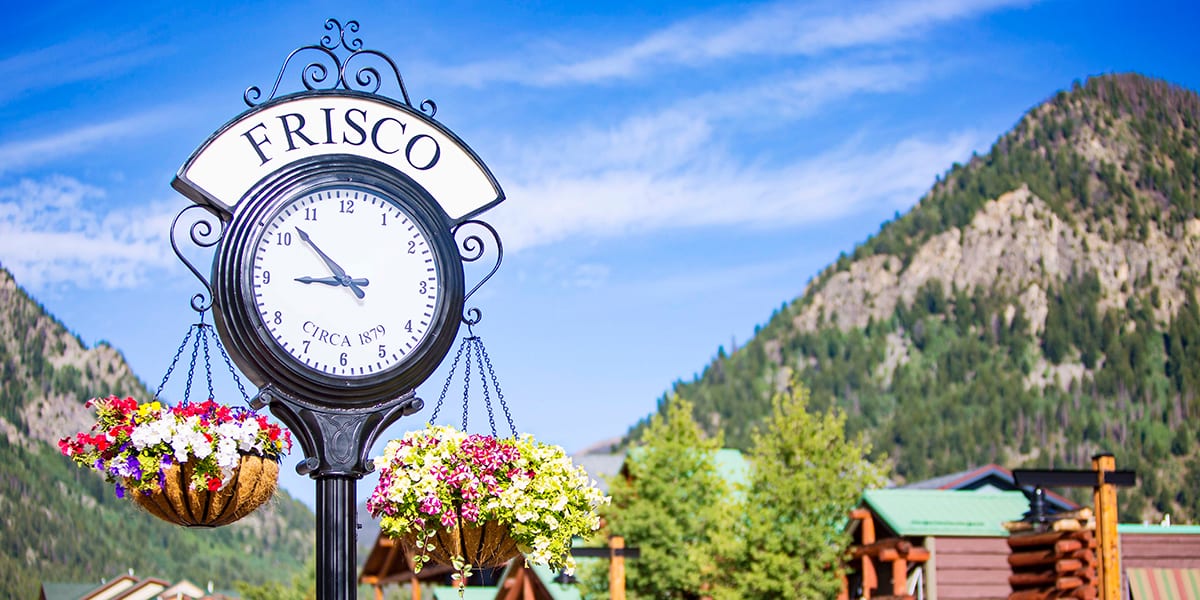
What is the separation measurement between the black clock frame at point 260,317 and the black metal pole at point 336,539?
394mm

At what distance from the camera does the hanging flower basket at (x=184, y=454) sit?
7387mm

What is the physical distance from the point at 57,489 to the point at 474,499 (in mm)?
62239

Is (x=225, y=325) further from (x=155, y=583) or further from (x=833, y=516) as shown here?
(x=155, y=583)

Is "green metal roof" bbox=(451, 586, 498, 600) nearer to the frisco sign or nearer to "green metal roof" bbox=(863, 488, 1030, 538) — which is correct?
"green metal roof" bbox=(863, 488, 1030, 538)

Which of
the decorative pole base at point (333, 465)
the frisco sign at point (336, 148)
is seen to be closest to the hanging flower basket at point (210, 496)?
the decorative pole base at point (333, 465)

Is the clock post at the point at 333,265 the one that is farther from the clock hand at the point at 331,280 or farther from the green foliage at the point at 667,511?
the green foliage at the point at 667,511

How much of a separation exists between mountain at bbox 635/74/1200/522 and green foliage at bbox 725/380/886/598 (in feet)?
347

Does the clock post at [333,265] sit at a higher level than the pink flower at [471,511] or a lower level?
higher

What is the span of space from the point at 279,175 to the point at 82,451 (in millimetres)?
1628

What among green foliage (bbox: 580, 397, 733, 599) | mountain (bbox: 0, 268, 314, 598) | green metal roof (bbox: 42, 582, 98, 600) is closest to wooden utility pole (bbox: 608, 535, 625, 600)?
green foliage (bbox: 580, 397, 733, 599)

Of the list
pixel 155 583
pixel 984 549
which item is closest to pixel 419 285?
pixel 984 549

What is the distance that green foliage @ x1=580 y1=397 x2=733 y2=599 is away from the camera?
36.4 m

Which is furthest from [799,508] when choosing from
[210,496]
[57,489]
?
[57,489]

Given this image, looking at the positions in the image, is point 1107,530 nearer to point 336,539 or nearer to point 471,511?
point 471,511
